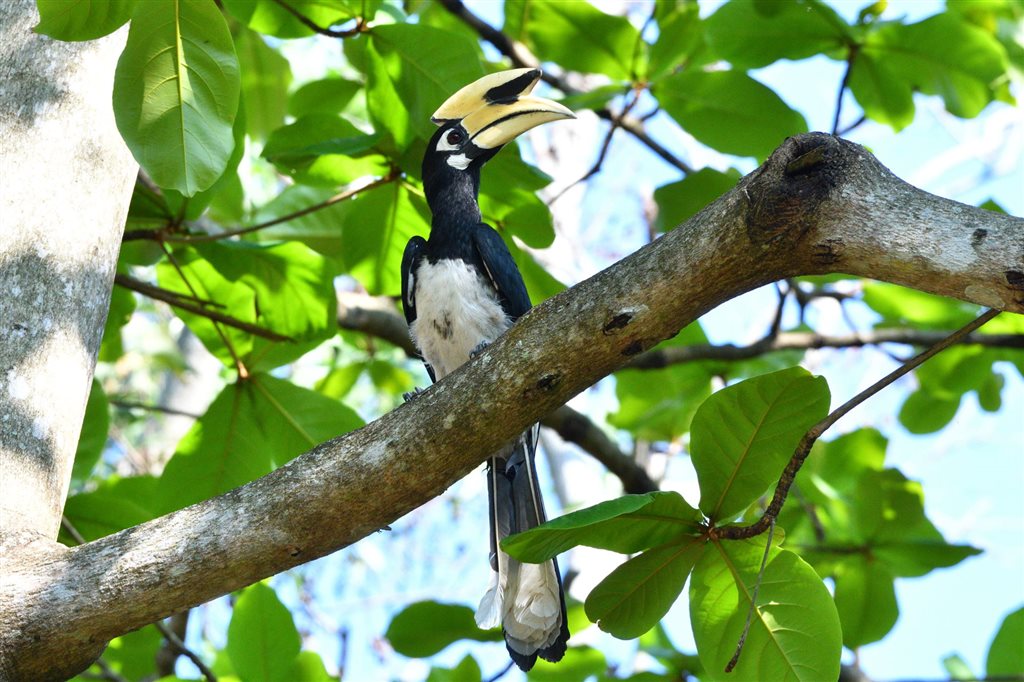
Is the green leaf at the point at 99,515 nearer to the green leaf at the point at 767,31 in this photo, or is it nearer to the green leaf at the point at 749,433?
the green leaf at the point at 749,433

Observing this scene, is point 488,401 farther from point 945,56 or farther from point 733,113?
point 945,56

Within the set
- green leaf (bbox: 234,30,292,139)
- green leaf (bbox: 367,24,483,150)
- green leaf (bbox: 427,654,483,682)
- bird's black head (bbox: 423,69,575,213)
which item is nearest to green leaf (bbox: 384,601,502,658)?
green leaf (bbox: 427,654,483,682)

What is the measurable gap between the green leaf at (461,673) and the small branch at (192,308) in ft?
3.33

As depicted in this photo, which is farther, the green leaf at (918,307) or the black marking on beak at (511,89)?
the green leaf at (918,307)

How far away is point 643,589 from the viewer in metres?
2.07

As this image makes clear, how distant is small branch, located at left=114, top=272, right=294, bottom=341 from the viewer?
290 cm

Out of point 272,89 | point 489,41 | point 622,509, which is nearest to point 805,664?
point 622,509

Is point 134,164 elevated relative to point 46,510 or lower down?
elevated

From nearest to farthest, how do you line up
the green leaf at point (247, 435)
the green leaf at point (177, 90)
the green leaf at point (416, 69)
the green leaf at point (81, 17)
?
1. the green leaf at point (81, 17)
2. the green leaf at point (177, 90)
3. the green leaf at point (416, 69)
4. the green leaf at point (247, 435)

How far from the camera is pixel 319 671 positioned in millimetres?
→ 2572

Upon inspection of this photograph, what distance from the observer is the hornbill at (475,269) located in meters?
2.97

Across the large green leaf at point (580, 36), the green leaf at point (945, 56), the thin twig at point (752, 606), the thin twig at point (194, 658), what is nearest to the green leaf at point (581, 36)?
the large green leaf at point (580, 36)

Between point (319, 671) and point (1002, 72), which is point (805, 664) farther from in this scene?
point (1002, 72)

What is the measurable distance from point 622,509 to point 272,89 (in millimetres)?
3177
